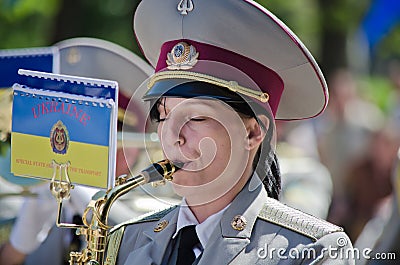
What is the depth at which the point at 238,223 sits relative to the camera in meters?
2.35

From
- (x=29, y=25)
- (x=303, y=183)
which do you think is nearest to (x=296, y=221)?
(x=303, y=183)

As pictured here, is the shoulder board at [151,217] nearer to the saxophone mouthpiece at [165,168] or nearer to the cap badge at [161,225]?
the cap badge at [161,225]

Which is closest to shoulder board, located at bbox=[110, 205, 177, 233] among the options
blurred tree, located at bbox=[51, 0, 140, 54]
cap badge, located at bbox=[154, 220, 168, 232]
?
cap badge, located at bbox=[154, 220, 168, 232]

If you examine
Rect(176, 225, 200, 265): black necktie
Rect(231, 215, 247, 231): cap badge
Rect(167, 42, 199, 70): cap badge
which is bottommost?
Rect(176, 225, 200, 265): black necktie

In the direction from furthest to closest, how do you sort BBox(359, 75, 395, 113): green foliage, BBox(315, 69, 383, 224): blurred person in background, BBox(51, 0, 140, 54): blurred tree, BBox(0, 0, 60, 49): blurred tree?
1. BBox(359, 75, 395, 113): green foliage
2. BBox(51, 0, 140, 54): blurred tree
3. BBox(0, 0, 60, 49): blurred tree
4. BBox(315, 69, 383, 224): blurred person in background

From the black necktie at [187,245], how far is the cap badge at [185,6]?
0.52 metres

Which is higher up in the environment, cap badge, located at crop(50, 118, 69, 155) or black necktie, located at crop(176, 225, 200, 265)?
cap badge, located at crop(50, 118, 69, 155)

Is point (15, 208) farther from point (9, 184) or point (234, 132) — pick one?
point (234, 132)

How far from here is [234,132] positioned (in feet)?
7.48

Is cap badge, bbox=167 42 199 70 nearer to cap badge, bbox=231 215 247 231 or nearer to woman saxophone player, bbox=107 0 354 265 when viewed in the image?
woman saxophone player, bbox=107 0 354 265

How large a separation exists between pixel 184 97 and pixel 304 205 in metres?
3.15

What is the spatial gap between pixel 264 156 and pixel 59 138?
508 millimetres

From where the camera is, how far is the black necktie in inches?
93.5

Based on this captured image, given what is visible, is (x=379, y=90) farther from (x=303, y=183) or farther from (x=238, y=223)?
(x=238, y=223)
